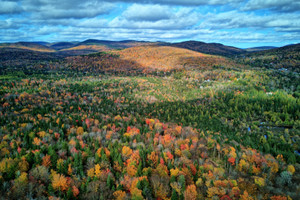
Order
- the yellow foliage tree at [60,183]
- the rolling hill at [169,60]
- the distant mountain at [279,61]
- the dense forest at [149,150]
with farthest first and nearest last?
the rolling hill at [169,60], the distant mountain at [279,61], the dense forest at [149,150], the yellow foliage tree at [60,183]

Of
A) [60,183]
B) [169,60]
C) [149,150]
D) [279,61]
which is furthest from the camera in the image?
[169,60]

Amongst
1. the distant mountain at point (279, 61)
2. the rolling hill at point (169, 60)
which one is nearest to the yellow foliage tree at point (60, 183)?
the rolling hill at point (169, 60)

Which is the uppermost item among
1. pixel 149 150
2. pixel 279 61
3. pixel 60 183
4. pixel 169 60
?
pixel 169 60

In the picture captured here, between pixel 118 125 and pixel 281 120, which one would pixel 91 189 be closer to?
pixel 118 125

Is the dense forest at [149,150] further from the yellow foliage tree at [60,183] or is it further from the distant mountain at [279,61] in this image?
the distant mountain at [279,61]

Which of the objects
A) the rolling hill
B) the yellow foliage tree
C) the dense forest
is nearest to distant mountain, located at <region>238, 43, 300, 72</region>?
the rolling hill

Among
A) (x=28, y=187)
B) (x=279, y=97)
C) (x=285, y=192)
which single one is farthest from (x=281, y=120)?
(x=28, y=187)

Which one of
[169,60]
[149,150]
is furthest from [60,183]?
[169,60]

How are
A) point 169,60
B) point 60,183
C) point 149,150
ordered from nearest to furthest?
point 60,183
point 149,150
point 169,60

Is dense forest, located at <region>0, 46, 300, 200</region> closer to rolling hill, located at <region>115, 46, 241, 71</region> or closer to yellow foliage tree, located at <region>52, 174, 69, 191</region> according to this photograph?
yellow foliage tree, located at <region>52, 174, 69, 191</region>

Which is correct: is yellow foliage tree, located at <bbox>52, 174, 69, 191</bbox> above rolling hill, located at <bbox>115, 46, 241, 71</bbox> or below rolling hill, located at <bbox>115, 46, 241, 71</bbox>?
below

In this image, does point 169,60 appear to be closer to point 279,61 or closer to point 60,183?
point 279,61
